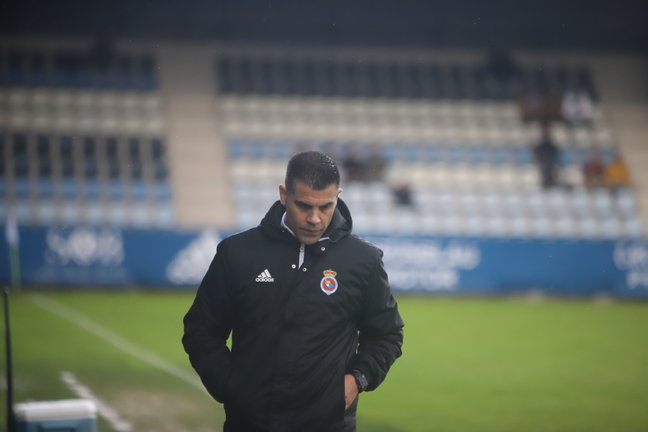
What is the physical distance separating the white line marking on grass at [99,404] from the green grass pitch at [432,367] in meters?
0.09

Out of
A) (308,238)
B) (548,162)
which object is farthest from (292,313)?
(548,162)

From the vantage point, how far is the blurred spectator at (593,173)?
32188 mm

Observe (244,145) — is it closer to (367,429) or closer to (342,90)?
(342,90)

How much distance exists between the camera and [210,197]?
99.2 ft

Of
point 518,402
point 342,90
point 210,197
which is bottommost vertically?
point 518,402

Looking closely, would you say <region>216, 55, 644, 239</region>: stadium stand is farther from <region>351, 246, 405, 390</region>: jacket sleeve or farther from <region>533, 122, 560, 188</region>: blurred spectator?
<region>351, 246, 405, 390</region>: jacket sleeve

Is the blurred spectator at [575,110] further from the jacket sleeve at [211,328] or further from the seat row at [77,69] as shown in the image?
the jacket sleeve at [211,328]

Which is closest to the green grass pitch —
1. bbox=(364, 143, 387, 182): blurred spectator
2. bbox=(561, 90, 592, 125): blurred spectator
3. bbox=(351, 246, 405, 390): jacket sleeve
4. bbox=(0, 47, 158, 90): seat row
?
bbox=(351, 246, 405, 390): jacket sleeve

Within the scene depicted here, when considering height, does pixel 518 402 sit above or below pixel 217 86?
below

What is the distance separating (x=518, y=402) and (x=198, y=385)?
3667 millimetres

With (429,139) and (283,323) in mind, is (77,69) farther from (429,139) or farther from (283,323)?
(283,323)

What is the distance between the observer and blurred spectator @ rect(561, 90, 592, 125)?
3425 cm

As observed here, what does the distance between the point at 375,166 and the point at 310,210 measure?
2656 centimetres

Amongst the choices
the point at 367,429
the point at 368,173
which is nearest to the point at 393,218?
the point at 368,173
